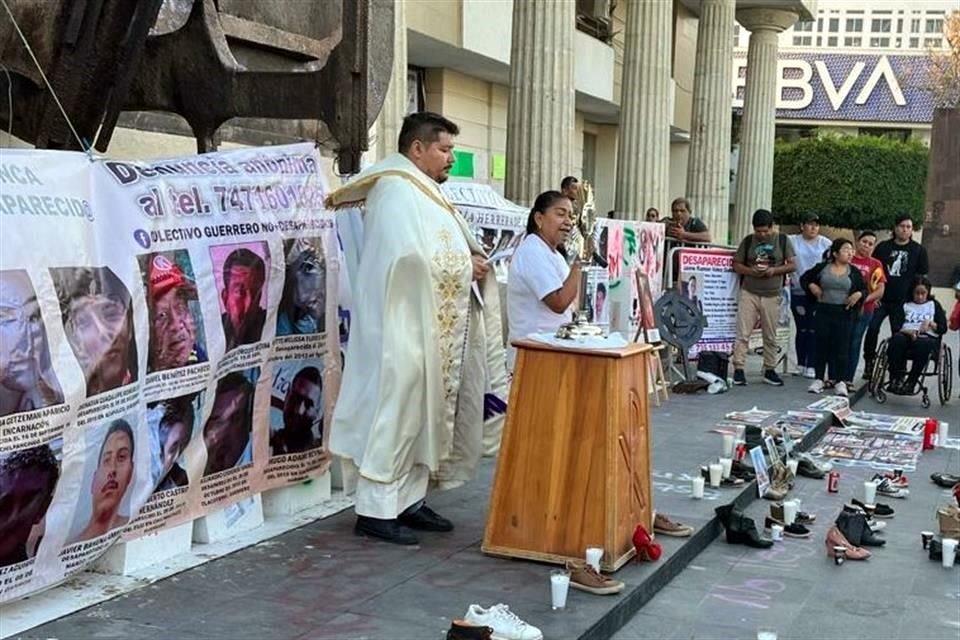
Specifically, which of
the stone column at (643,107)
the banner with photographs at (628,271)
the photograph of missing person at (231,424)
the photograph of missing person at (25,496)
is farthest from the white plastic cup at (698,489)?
the stone column at (643,107)

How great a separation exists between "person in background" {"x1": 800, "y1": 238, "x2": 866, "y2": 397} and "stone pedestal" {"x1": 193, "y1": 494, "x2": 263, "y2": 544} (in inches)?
312

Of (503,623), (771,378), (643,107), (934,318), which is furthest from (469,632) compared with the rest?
(643,107)

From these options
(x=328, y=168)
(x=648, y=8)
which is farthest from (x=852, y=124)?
(x=328, y=168)

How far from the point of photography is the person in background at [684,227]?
13.2m

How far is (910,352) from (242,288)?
29.5ft

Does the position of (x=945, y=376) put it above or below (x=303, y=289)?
below

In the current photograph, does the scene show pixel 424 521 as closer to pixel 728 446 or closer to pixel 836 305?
pixel 728 446

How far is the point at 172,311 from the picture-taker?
4.52 meters

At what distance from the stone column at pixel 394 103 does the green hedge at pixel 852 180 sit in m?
40.4

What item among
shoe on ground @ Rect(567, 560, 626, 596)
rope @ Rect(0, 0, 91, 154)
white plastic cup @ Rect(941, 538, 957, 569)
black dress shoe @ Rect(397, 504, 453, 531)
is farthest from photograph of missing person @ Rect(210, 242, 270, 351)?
white plastic cup @ Rect(941, 538, 957, 569)

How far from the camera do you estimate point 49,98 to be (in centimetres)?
474

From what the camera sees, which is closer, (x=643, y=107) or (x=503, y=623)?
(x=503, y=623)

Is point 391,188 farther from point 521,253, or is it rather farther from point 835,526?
point 835,526

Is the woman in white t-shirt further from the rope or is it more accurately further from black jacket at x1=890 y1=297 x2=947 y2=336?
black jacket at x1=890 y1=297 x2=947 y2=336
